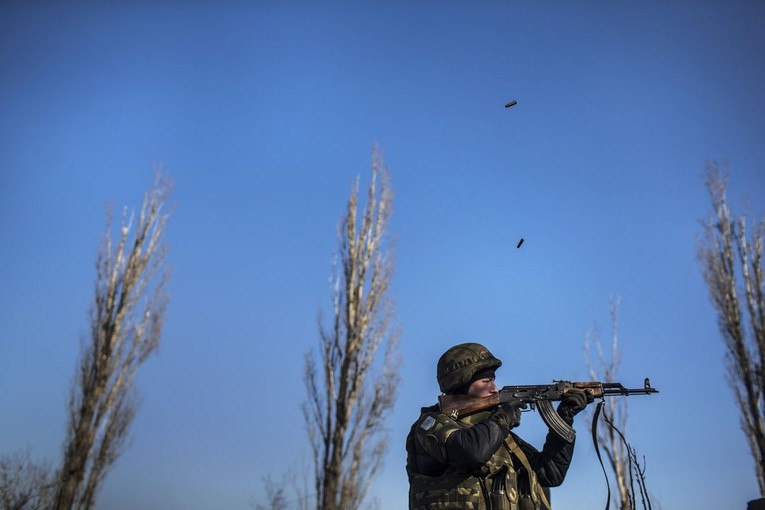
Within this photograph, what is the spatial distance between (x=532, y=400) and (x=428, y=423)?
2.19 ft

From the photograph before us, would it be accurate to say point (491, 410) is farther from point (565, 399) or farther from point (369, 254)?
point (369, 254)

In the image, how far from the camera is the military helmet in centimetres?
340

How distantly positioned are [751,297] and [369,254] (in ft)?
31.5

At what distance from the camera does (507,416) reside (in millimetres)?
3182

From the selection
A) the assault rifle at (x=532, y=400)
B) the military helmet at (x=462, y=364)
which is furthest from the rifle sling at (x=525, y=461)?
the military helmet at (x=462, y=364)

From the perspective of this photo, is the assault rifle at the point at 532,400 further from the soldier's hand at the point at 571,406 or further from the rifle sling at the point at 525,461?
the rifle sling at the point at 525,461

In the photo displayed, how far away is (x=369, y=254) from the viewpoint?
15141 millimetres

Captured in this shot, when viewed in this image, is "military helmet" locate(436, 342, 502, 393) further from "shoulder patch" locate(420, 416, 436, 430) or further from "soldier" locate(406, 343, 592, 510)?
"shoulder patch" locate(420, 416, 436, 430)

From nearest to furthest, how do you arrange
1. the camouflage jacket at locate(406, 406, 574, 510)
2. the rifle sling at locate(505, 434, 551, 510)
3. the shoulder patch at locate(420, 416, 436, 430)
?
1. the camouflage jacket at locate(406, 406, 574, 510)
2. the shoulder patch at locate(420, 416, 436, 430)
3. the rifle sling at locate(505, 434, 551, 510)

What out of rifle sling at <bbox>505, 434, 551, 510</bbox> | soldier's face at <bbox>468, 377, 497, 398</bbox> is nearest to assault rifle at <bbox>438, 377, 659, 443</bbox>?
soldier's face at <bbox>468, 377, 497, 398</bbox>

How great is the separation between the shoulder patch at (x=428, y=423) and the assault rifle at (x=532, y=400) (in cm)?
13

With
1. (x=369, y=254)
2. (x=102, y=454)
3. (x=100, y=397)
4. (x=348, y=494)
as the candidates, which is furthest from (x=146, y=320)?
(x=348, y=494)

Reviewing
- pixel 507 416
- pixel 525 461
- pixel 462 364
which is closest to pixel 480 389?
pixel 462 364

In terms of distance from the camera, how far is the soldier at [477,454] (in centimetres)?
306
